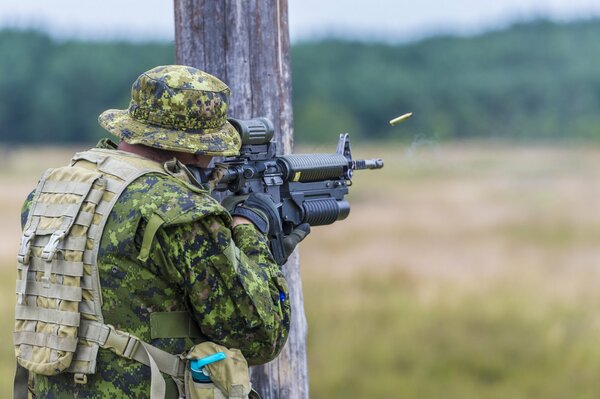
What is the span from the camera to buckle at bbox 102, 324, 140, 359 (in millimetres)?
3488

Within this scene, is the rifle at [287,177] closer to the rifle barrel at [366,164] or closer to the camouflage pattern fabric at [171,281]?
the rifle barrel at [366,164]

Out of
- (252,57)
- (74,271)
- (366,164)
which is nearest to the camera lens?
(74,271)

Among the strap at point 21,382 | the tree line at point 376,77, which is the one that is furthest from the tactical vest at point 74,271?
the tree line at point 376,77

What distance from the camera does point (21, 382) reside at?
154 inches

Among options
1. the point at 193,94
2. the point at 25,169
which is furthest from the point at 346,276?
the point at 25,169

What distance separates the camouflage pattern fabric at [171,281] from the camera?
3406mm

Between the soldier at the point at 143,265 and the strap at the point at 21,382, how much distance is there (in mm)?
191

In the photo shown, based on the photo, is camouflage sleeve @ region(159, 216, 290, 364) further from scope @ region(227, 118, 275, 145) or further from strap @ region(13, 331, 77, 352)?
scope @ region(227, 118, 275, 145)

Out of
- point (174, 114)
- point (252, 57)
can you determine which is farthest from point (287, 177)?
point (174, 114)

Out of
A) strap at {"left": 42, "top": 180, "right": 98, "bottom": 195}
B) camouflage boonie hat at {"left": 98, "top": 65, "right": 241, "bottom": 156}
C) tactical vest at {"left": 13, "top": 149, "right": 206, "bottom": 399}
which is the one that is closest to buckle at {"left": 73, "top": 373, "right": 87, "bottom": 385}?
tactical vest at {"left": 13, "top": 149, "right": 206, "bottom": 399}

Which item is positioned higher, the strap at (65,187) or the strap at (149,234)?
the strap at (65,187)

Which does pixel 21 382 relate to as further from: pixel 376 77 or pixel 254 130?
pixel 376 77

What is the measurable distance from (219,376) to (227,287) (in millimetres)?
343

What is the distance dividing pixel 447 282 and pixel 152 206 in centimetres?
1000
